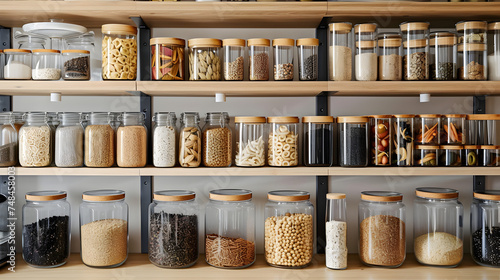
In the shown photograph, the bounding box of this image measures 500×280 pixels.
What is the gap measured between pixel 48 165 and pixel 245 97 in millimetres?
786

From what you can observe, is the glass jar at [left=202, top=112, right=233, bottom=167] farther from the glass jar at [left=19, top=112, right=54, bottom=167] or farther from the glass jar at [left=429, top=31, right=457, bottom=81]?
the glass jar at [left=429, top=31, right=457, bottom=81]

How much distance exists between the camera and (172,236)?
1467 mm

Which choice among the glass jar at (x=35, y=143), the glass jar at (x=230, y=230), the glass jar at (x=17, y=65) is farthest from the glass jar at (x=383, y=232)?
the glass jar at (x=17, y=65)

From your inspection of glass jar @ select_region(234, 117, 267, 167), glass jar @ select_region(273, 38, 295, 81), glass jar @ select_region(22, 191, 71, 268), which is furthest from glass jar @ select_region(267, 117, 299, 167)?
glass jar @ select_region(22, 191, 71, 268)

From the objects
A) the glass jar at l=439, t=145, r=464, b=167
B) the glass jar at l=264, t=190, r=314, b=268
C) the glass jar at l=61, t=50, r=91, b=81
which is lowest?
the glass jar at l=264, t=190, r=314, b=268

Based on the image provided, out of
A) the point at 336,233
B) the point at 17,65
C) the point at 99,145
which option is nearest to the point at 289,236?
the point at 336,233

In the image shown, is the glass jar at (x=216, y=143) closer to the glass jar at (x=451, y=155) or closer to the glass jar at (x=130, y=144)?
the glass jar at (x=130, y=144)

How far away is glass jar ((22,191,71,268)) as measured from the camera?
58.1 inches

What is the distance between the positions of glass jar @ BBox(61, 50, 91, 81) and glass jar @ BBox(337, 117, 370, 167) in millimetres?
943

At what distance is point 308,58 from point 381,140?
398 mm

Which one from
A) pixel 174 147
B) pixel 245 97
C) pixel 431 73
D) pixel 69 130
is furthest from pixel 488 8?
pixel 69 130

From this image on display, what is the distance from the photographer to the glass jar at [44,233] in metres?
1.47

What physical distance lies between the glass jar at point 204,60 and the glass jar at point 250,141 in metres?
0.19

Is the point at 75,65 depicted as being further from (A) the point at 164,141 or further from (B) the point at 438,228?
(B) the point at 438,228
